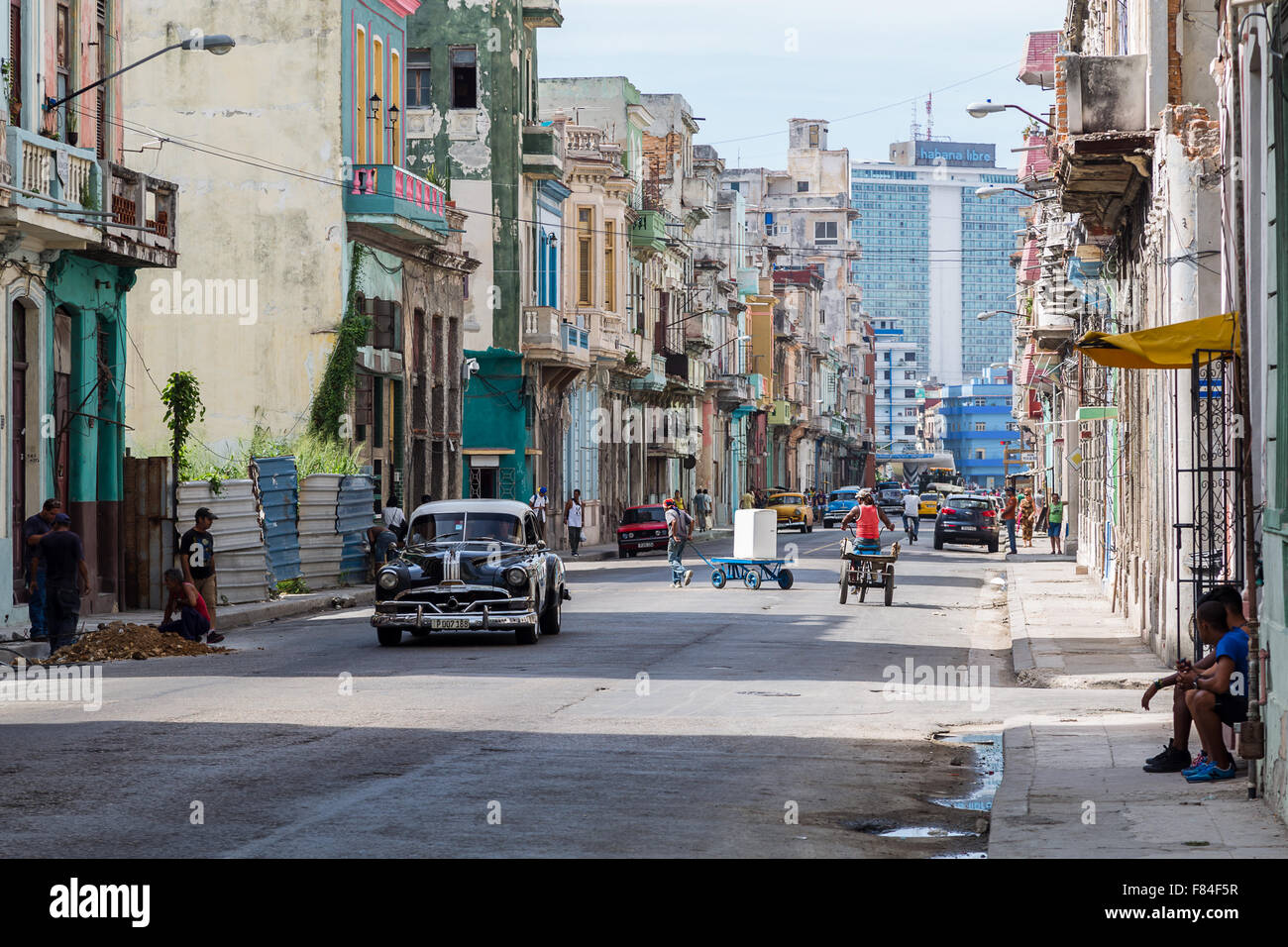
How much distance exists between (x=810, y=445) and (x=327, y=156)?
10032cm

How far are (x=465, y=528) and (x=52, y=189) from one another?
739 centimetres

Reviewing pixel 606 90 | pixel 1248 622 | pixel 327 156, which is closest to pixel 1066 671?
pixel 1248 622

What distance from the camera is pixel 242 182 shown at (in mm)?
40781

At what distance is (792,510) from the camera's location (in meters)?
78.4

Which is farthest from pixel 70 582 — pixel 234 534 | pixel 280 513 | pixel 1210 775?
pixel 1210 775

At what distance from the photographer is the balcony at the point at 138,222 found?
27453 mm

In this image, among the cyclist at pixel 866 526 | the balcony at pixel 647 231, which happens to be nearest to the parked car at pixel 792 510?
the balcony at pixel 647 231

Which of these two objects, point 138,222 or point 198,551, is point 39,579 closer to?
point 198,551

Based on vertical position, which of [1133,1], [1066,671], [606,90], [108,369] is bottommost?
[1066,671]

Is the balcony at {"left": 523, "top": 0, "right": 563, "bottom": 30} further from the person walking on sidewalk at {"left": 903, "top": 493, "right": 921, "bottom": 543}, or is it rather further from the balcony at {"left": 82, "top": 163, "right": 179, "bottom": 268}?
the balcony at {"left": 82, "top": 163, "right": 179, "bottom": 268}

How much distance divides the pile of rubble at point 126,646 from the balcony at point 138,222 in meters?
7.35
